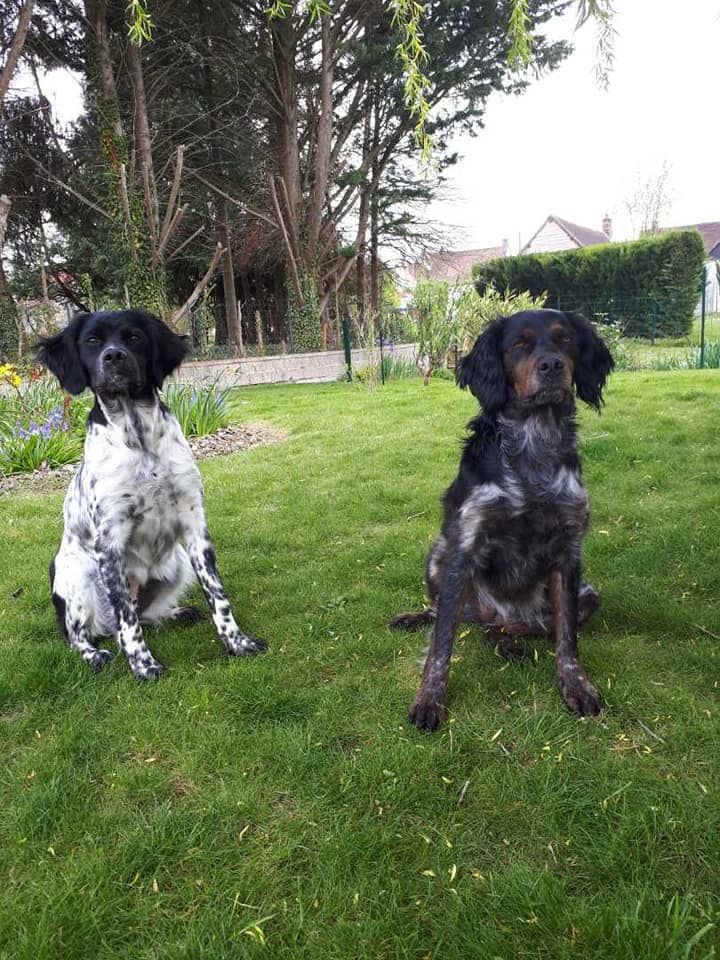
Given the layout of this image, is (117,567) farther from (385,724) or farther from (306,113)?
(306,113)

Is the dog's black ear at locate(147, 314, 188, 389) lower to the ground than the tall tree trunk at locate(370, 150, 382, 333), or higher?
lower

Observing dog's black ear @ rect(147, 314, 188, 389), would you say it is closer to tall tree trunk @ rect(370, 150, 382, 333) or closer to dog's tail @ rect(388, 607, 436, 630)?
dog's tail @ rect(388, 607, 436, 630)

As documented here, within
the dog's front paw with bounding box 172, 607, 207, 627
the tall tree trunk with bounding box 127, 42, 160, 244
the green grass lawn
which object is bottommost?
the green grass lawn

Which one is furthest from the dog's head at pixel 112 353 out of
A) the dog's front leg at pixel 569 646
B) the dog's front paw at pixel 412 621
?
the dog's front leg at pixel 569 646

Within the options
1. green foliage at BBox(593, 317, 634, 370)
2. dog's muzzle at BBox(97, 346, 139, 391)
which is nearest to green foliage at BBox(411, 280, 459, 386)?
green foliage at BBox(593, 317, 634, 370)

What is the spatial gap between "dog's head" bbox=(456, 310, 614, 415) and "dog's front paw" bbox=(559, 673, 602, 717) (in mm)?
1007

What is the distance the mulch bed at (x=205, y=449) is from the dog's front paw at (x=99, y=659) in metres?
3.29

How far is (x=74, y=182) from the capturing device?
54.2ft

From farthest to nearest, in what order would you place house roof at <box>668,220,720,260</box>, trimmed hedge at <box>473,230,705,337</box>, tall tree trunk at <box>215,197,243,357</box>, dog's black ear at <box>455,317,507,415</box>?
house roof at <box>668,220,720,260</box> → tall tree trunk at <box>215,197,243,357</box> → trimmed hedge at <box>473,230,705,337</box> → dog's black ear at <box>455,317,507,415</box>

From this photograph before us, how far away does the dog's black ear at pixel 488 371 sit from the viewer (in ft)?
8.13

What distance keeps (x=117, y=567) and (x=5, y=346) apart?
1301 cm

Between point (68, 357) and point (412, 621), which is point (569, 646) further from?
point (68, 357)

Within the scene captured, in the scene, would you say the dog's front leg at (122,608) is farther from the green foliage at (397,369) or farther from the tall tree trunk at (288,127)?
the tall tree trunk at (288,127)

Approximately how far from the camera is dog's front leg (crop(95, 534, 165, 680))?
8.59ft
